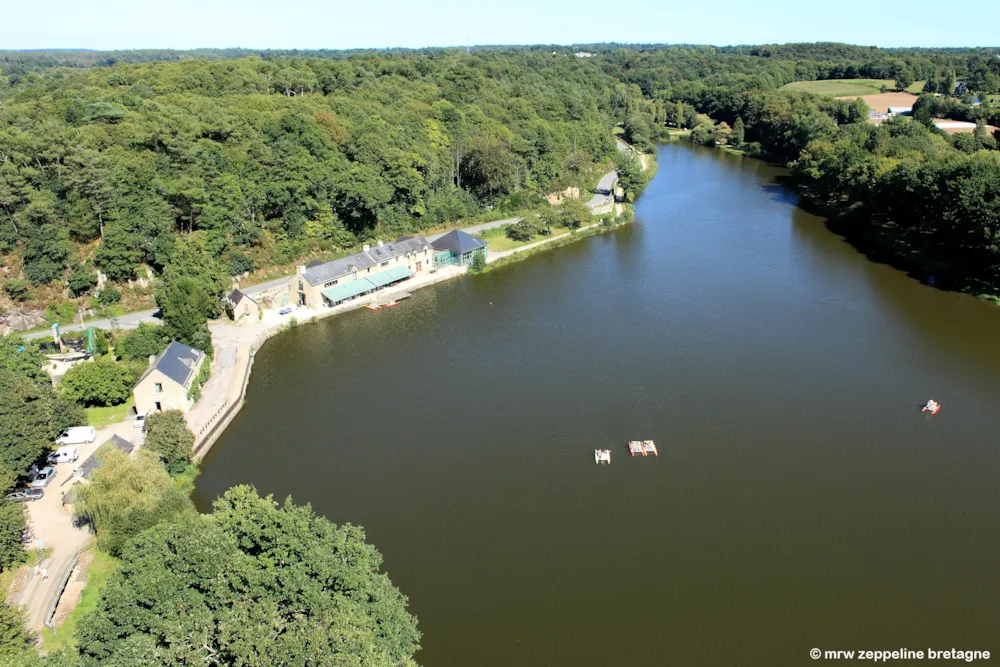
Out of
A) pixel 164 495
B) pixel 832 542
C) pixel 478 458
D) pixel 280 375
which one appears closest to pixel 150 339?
pixel 280 375

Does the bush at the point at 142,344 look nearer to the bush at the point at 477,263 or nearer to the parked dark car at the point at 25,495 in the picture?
the parked dark car at the point at 25,495

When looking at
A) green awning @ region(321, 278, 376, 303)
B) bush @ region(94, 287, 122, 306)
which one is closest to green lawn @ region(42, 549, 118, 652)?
green awning @ region(321, 278, 376, 303)

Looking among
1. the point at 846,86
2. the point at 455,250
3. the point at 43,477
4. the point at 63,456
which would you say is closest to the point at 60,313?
the point at 63,456

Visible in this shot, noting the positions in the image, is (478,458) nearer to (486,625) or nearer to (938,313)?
(486,625)

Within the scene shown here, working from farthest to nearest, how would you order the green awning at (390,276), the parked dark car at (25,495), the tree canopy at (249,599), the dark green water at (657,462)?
1. the green awning at (390,276)
2. the parked dark car at (25,495)
3. the dark green water at (657,462)
4. the tree canopy at (249,599)

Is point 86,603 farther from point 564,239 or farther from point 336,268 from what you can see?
point 564,239

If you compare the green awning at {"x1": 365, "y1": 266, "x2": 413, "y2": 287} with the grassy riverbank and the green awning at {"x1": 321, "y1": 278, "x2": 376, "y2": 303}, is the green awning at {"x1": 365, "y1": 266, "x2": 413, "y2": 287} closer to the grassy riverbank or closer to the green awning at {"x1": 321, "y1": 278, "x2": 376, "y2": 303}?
the green awning at {"x1": 321, "y1": 278, "x2": 376, "y2": 303}

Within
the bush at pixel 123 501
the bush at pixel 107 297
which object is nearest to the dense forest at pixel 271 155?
the bush at pixel 107 297
